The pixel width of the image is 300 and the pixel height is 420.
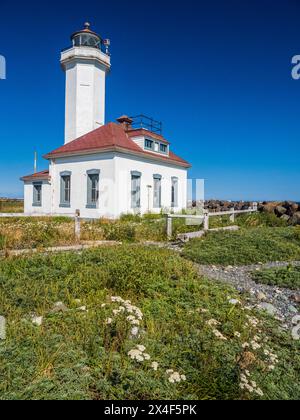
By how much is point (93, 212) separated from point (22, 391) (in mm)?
14514

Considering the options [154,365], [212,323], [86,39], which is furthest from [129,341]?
[86,39]

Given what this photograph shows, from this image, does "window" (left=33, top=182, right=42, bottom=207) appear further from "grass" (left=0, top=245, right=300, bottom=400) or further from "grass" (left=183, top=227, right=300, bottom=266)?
"grass" (left=0, top=245, right=300, bottom=400)

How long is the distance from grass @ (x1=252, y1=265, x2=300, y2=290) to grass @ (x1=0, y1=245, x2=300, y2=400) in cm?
141

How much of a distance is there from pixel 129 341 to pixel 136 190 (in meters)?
14.7

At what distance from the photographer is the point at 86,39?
68.6 feet

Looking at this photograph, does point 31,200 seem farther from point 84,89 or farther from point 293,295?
point 293,295

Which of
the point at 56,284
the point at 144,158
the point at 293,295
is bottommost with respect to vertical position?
the point at 293,295

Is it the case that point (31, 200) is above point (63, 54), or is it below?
below

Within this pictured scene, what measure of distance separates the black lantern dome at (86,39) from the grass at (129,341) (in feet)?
68.0

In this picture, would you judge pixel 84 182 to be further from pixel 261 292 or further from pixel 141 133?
pixel 261 292

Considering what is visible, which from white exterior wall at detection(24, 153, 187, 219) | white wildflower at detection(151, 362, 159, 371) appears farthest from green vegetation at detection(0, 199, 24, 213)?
white wildflower at detection(151, 362, 159, 371)

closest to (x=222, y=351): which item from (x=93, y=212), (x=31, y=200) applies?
(x=93, y=212)

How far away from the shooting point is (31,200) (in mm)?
19516

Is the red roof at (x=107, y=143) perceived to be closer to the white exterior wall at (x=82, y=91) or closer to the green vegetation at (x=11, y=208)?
the white exterior wall at (x=82, y=91)
